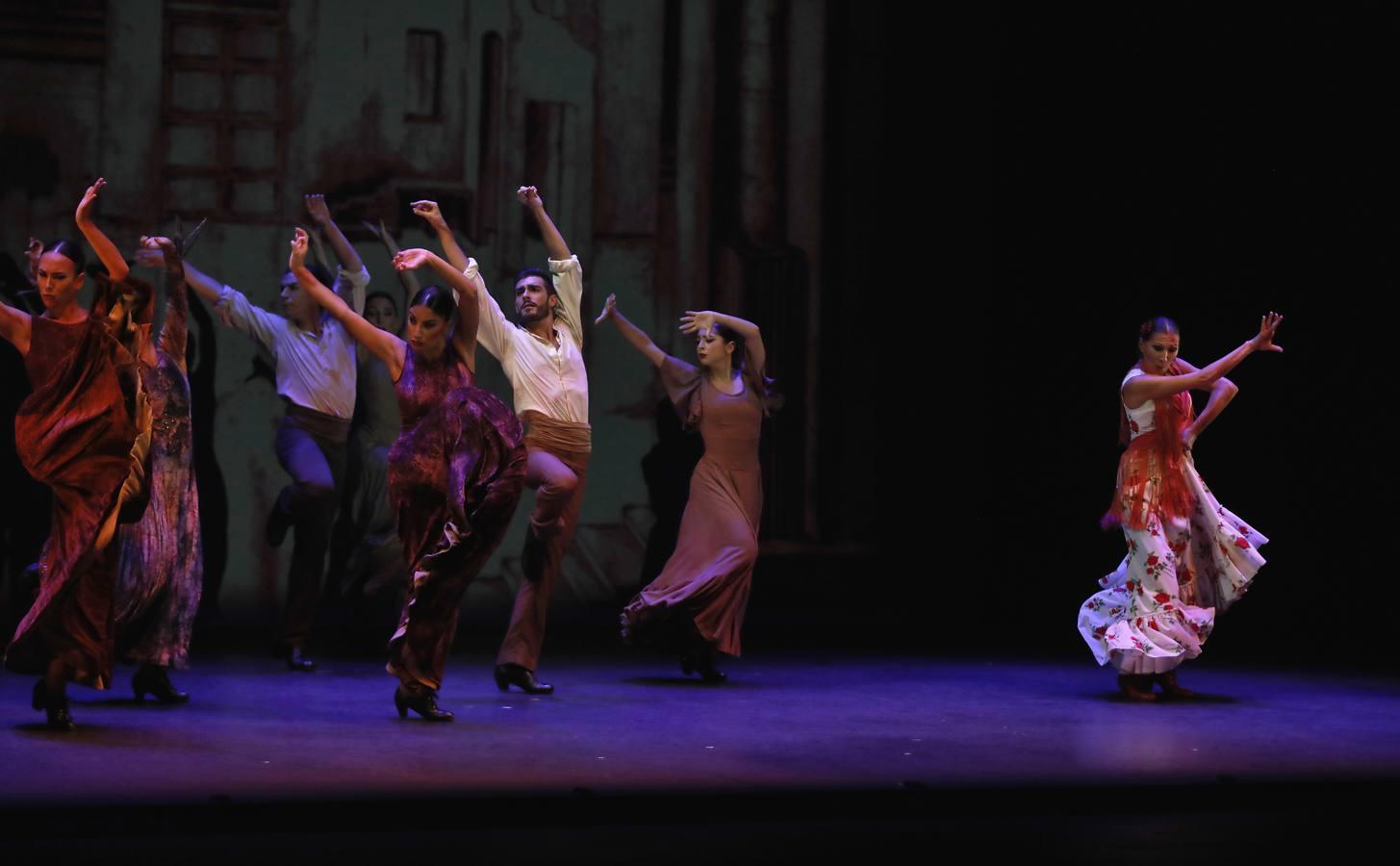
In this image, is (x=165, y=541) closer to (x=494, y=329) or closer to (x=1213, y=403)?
(x=494, y=329)

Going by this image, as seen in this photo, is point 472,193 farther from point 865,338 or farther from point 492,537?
point 492,537

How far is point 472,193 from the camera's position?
27.6ft

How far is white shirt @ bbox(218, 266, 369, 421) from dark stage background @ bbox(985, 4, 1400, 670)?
327 cm

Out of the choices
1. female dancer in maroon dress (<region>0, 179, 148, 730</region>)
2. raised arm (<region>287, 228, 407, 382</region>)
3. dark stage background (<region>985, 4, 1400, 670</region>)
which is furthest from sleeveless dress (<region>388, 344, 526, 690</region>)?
dark stage background (<region>985, 4, 1400, 670</region>)

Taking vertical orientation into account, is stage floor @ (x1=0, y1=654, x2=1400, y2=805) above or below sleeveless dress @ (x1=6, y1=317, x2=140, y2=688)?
below

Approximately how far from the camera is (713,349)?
6984 millimetres

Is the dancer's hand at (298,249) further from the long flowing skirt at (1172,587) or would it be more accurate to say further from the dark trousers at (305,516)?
the long flowing skirt at (1172,587)

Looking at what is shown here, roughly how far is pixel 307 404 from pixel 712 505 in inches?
67.8

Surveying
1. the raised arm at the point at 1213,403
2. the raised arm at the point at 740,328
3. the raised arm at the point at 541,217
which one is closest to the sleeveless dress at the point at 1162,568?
the raised arm at the point at 1213,403

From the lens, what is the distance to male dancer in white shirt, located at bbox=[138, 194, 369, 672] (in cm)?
693

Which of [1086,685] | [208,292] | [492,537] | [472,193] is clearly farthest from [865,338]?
[492,537]

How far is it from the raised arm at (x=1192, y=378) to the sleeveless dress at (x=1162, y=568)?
58 mm

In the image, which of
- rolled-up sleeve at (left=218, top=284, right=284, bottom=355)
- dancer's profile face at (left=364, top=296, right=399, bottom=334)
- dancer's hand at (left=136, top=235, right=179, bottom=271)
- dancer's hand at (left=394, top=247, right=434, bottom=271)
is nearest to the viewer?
dancer's hand at (left=394, top=247, right=434, bottom=271)

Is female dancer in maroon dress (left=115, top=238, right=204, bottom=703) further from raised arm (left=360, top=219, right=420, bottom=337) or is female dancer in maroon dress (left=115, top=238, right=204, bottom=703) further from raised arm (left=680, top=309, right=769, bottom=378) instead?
raised arm (left=360, top=219, right=420, bottom=337)
